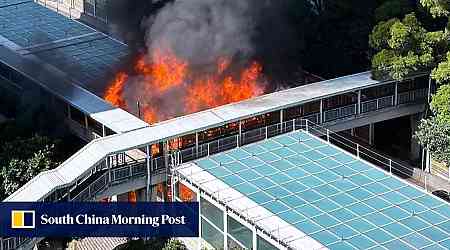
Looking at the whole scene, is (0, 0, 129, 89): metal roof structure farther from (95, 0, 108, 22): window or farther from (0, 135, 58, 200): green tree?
(0, 135, 58, 200): green tree

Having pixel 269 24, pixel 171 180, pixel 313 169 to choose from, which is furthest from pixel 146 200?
pixel 269 24

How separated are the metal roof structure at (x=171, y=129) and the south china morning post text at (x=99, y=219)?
0.60 meters

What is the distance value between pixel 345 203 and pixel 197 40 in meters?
14.3

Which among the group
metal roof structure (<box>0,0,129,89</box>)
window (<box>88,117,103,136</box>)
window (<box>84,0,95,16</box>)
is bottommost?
window (<box>88,117,103,136</box>)

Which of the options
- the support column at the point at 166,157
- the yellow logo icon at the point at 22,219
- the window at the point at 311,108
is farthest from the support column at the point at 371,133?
the yellow logo icon at the point at 22,219

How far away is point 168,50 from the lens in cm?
4278

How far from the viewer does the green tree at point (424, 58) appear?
38.6m

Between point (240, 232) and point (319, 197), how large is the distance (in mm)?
2883

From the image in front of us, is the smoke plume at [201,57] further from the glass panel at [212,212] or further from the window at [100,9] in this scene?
the window at [100,9]

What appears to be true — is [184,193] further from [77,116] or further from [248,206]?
[77,116]

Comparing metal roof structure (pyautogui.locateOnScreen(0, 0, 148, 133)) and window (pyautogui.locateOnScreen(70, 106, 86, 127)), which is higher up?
metal roof structure (pyautogui.locateOnScreen(0, 0, 148, 133))

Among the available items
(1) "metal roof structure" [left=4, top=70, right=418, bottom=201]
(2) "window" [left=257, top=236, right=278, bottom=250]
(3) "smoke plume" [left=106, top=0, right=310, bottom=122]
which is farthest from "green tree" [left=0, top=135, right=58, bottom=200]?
(2) "window" [left=257, top=236, right=278, bottom=250]

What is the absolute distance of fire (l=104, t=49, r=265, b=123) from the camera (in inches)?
1634

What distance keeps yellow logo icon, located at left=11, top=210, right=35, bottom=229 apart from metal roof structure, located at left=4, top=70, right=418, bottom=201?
46 cm
